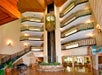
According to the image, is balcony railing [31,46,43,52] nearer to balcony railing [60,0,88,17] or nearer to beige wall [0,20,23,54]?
beige wall [0,20,23,54]

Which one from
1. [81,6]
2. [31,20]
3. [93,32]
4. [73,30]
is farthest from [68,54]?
[31,20]

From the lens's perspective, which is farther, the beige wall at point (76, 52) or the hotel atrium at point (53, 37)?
the beige wall at point (76, 52)

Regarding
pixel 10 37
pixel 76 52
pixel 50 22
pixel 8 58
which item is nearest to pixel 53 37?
pixel 50 22

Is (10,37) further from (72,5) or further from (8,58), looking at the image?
(72,5)

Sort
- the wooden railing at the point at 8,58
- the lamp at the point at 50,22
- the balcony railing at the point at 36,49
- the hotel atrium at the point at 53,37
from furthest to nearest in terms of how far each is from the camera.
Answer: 1. the balcony railing at the point at 36,49
2. the lamp at the point at 50,22
3. the hotel atrium at the point at 53,37
4. the wooden railing at the point at 8,58

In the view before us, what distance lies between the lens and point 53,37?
21672 millimetres

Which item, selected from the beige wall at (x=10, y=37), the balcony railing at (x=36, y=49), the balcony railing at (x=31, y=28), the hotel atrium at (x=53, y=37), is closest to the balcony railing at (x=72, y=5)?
the hotel atrium at (x=53, y=37)

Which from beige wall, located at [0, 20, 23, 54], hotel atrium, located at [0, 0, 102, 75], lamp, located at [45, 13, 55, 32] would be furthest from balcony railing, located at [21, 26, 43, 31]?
lamp, located at [45, 13, 55, 32]

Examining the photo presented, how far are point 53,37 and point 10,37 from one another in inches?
231

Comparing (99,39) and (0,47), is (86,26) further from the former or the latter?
(0,47)

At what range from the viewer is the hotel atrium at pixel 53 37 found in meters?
15.7

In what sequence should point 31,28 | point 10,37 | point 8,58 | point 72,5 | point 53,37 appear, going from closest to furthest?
point 8,58 → point 72,5 → point 10,37 → point 53,37 → point 31,28

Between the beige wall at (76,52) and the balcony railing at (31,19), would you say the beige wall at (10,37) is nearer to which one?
the balcony railing at (31,19)

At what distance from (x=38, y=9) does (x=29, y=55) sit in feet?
23.8
